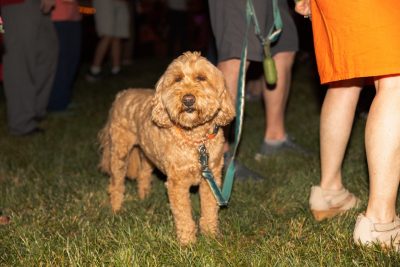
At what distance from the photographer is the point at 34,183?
176 inches

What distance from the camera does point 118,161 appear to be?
3947 millimetres

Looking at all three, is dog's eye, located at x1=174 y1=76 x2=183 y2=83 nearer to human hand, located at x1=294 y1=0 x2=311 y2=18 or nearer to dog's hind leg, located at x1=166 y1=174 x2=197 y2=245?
dog's hind leg, located at x1=166 y1=174 x2=197 y2=245

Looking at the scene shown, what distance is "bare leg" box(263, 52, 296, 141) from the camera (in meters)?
4.68

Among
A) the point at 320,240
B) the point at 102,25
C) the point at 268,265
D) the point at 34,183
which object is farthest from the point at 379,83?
the point at 102,25

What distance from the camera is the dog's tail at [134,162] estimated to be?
4230 mm

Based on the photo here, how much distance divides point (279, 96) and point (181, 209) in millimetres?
2039

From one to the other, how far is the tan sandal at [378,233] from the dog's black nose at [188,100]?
45.4 inches

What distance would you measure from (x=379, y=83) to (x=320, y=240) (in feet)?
3.06

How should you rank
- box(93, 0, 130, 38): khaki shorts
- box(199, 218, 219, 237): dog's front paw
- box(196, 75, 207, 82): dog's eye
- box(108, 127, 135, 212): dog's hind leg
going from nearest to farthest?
box(196, 75, 207, 82): dog's eye, box(199, 218, 219, 237): dog's front paw, box(108, 127, 135, 212): dog's hind leg, box(93, 0, 130, 38): khaki shorts

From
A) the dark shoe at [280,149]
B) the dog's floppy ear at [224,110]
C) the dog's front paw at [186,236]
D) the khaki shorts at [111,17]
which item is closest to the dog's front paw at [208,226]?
the dog's front paw at [186,236]

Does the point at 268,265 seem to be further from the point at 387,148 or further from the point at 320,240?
the point at 387,148

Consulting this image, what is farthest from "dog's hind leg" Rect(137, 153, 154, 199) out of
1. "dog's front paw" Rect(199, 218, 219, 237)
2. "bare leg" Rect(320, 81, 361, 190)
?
"bare leg" Rect(320, 81, 361, 190)

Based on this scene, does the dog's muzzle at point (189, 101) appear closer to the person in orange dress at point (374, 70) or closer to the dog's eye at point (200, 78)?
the dog's eye at point (200, 78)

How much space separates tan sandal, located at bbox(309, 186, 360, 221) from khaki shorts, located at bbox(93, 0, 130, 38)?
25.3 feet
